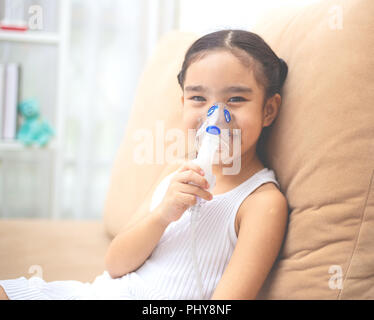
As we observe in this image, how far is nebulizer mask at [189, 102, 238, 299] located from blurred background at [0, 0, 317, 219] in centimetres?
93

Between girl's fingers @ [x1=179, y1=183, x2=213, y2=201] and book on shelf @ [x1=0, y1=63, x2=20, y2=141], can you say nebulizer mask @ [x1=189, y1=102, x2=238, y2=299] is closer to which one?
girl's fingers @ [x1=179, y1=183, x2=213, y2=201]

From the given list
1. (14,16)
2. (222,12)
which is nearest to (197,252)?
(222,12)

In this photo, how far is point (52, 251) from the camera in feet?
2.50

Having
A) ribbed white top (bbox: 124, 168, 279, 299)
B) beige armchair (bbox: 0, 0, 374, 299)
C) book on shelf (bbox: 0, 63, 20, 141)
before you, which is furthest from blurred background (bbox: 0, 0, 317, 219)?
ribbed white top (bbox: 124, 168, 279, 299)

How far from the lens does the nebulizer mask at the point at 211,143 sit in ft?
1.87

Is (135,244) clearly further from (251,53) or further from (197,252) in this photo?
(251,53)

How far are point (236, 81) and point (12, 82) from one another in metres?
1.13

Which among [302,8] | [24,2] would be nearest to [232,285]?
[302,8]

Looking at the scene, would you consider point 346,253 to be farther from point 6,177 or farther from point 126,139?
point 6,177

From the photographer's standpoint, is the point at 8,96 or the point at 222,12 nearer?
the point at 222,12

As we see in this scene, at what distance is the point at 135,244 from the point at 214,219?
12 cm

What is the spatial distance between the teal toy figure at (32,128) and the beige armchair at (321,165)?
829mm

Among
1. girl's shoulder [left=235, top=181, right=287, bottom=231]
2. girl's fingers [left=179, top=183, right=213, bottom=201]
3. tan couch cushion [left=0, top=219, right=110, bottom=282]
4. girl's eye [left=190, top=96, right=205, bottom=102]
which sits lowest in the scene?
tan couch cushion [left=0, top=219, right=110, bottom=282]

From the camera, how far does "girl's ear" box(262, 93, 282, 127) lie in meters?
0.67
